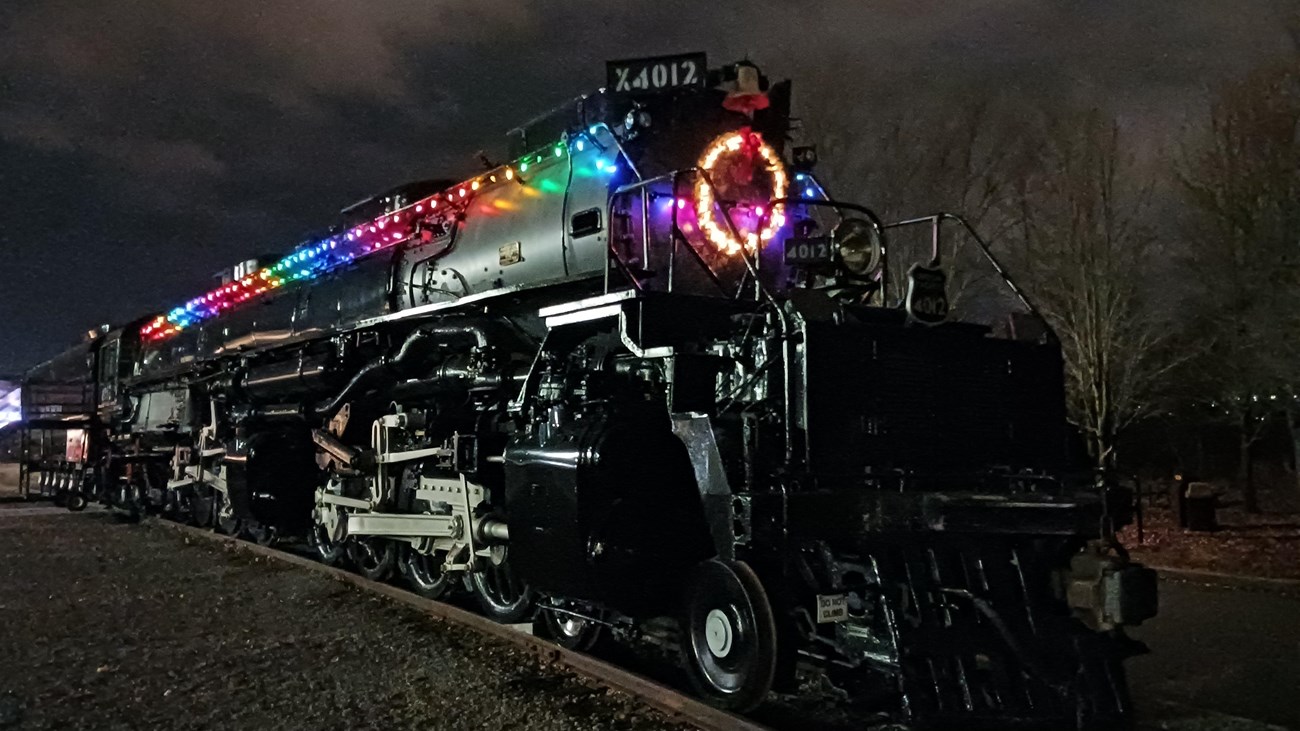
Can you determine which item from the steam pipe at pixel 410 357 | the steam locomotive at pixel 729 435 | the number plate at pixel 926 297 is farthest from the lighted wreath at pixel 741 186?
the steam pipe at pixel 410 357

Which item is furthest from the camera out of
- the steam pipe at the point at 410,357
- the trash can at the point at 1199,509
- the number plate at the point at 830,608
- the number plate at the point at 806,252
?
the trash can at the point at 1199,509

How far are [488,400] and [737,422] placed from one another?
10.5 ft

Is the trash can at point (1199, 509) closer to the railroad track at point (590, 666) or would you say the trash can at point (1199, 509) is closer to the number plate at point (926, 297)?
the number plate at point (926, 297)

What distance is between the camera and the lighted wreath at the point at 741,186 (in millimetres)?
6672

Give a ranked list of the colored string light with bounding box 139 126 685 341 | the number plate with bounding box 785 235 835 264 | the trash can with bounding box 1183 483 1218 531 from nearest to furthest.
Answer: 1. the number plate with bounding box 785 235 835 264
2. the colored string light with bounding box 139 126 685 341
3. the trash can with bounding box 1183 483 1218 531

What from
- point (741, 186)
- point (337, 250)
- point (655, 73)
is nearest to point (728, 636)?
point (741, 186)

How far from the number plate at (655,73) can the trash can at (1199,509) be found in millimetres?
10832

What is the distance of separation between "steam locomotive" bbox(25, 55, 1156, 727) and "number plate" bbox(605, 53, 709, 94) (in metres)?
0.02

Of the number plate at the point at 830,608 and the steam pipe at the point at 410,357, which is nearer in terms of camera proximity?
the number plate at the point at 830,608

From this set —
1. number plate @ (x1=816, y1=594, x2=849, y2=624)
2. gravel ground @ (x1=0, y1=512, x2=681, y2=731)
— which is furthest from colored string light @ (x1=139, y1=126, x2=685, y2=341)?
gravel ground @ (x1=0, y1=512, x2=681, y2=731)

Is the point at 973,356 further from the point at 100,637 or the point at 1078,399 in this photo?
the point at 1078,399

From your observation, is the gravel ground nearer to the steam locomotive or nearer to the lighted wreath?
the steam locomotive

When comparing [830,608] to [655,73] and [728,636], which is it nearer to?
[728,636]

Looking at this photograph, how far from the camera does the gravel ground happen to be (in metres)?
5.52
